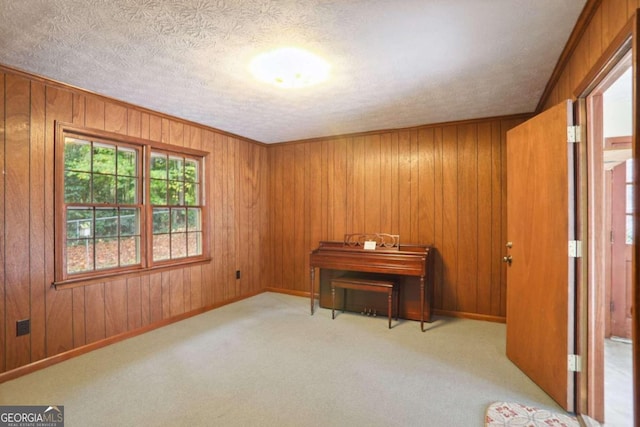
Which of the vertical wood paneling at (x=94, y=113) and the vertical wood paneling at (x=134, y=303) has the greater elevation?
the vertical wood paneling at (x=94, y=113)

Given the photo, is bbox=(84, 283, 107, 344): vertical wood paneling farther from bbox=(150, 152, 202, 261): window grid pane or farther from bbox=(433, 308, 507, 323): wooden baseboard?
bbox=(433, 308, 507, 323): wooden baseboard

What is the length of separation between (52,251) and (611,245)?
17.5 feet

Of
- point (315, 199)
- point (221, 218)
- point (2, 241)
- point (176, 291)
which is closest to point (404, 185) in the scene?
point (315, 199)

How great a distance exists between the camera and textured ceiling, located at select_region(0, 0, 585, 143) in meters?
1.71

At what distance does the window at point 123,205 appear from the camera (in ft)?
9.26

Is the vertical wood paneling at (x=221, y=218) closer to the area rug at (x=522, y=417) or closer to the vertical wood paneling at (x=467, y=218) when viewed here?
the vertical wood paneling at (x=467, y=218)

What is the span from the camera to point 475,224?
3.75 metres

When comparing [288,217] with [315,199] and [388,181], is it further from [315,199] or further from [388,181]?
[388,181]

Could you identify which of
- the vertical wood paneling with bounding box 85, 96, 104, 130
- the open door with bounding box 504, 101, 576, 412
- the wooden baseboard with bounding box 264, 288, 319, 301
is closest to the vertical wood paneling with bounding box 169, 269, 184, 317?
the wooden baseboard with bounding box 264, 288, 319, 301

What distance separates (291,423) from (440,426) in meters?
0.89

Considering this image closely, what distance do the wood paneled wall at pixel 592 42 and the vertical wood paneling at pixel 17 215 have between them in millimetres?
3792

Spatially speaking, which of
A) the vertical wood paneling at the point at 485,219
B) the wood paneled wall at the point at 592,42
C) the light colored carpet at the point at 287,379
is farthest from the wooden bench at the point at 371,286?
the wood paneled wall at the point at 592,42

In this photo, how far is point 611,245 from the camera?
10.6ft

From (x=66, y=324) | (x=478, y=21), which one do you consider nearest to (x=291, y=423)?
(x=66, y=324)
